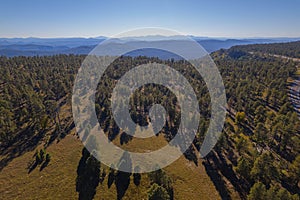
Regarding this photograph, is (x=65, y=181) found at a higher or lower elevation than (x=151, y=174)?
lower

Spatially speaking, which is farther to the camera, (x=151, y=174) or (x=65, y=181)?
(x=65, y=181)

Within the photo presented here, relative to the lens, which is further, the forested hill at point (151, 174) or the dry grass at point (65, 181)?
the forested hill at point (151, 174)

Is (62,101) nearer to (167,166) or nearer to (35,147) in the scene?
(35,147)

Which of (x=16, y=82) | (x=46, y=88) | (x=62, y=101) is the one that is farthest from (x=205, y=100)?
(x=16, y=82)

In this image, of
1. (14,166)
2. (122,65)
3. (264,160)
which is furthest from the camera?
(122,65)

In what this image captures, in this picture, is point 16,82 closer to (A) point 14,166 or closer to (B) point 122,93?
(B) point 122,93

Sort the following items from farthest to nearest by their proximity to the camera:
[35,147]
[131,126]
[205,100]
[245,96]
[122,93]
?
1. [122,93]
2. [245,96]
3. [205,100]
4. [131,126]
5. [35,147]

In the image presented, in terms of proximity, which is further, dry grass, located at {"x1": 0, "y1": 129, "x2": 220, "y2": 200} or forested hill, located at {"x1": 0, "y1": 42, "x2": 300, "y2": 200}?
forested hill, located at {"x1": 0, "y1": 42, "x2": 300, "y2": 200}

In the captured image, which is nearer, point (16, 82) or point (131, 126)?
point (131, 126)

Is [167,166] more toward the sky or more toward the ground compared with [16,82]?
more toward the ground
